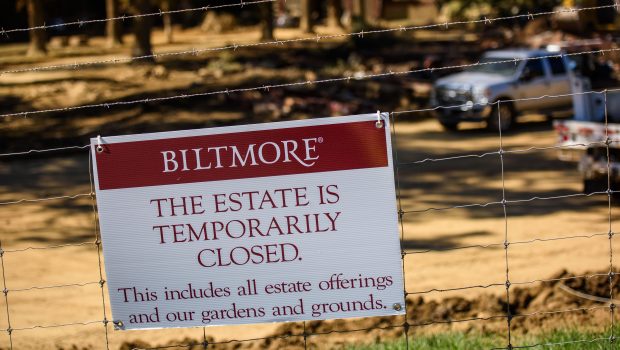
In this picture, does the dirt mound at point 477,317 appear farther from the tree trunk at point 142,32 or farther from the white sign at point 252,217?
the tree trunk at point 142,32

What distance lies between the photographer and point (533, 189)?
1539 centimetres

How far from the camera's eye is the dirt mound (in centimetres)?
775

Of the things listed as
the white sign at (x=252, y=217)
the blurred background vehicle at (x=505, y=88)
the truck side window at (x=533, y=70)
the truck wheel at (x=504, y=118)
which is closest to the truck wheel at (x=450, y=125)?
the blurred background vehicle at (x=505, y=88)

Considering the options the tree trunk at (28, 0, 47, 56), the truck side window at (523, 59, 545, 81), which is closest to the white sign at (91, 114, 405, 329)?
the truck side window at (523, 59, 545, 81)

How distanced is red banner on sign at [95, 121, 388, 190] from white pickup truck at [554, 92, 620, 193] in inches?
347

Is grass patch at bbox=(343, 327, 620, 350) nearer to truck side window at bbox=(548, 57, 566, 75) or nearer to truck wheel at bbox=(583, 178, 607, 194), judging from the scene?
truck wheel at bbox=(583, 178, 607, 194)

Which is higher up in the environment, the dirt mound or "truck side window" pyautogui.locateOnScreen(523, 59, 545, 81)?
"truck side window" pyautogui.locateOnScreen(523, 59, 545, 81)

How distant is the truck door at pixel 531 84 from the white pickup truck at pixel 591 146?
621 centimetres

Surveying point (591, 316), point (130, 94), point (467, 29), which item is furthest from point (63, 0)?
point (591, 316)

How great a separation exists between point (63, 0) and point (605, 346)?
1799 inches

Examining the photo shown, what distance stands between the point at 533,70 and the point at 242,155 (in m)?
18.0

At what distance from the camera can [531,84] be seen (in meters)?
21.6

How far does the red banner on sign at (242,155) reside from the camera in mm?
4742

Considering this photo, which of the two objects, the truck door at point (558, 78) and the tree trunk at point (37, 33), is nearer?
the truck door at point (558, 78)
